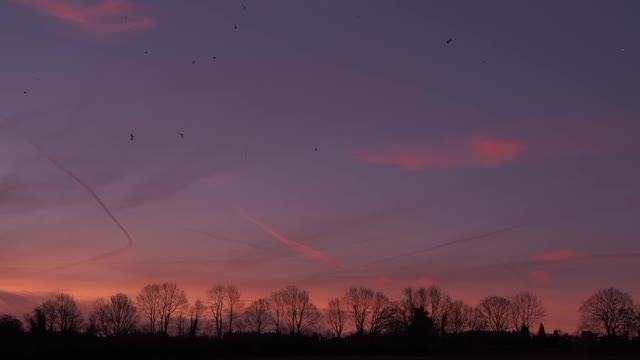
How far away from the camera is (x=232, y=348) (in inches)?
4550

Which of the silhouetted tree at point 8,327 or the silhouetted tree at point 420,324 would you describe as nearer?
the silhouetted tree at point 8,327

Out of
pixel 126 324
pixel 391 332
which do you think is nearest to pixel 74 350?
pixel 391 332

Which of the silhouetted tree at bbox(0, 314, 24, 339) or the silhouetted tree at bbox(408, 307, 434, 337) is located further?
the silhouetted tree at bbox(408, 307, 434, 337)

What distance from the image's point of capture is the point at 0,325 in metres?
107

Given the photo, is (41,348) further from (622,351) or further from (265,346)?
(622,351)

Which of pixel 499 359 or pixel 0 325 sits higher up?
pixel 0 325

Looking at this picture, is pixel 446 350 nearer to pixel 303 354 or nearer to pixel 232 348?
pixel 303 354

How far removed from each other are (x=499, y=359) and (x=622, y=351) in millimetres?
51113

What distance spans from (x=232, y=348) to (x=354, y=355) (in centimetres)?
2376

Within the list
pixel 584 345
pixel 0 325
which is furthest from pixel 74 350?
pixel 584 345

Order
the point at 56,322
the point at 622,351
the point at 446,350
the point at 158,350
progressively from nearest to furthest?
the point at 158,350 → the point at 446,350 → the point at 622,351 → the point at 56,322

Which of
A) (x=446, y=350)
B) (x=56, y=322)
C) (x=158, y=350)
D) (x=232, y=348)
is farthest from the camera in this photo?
(x=56, y=322)

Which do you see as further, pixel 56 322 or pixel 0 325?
pixel 56 322

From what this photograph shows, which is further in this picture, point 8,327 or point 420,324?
point 420,324
